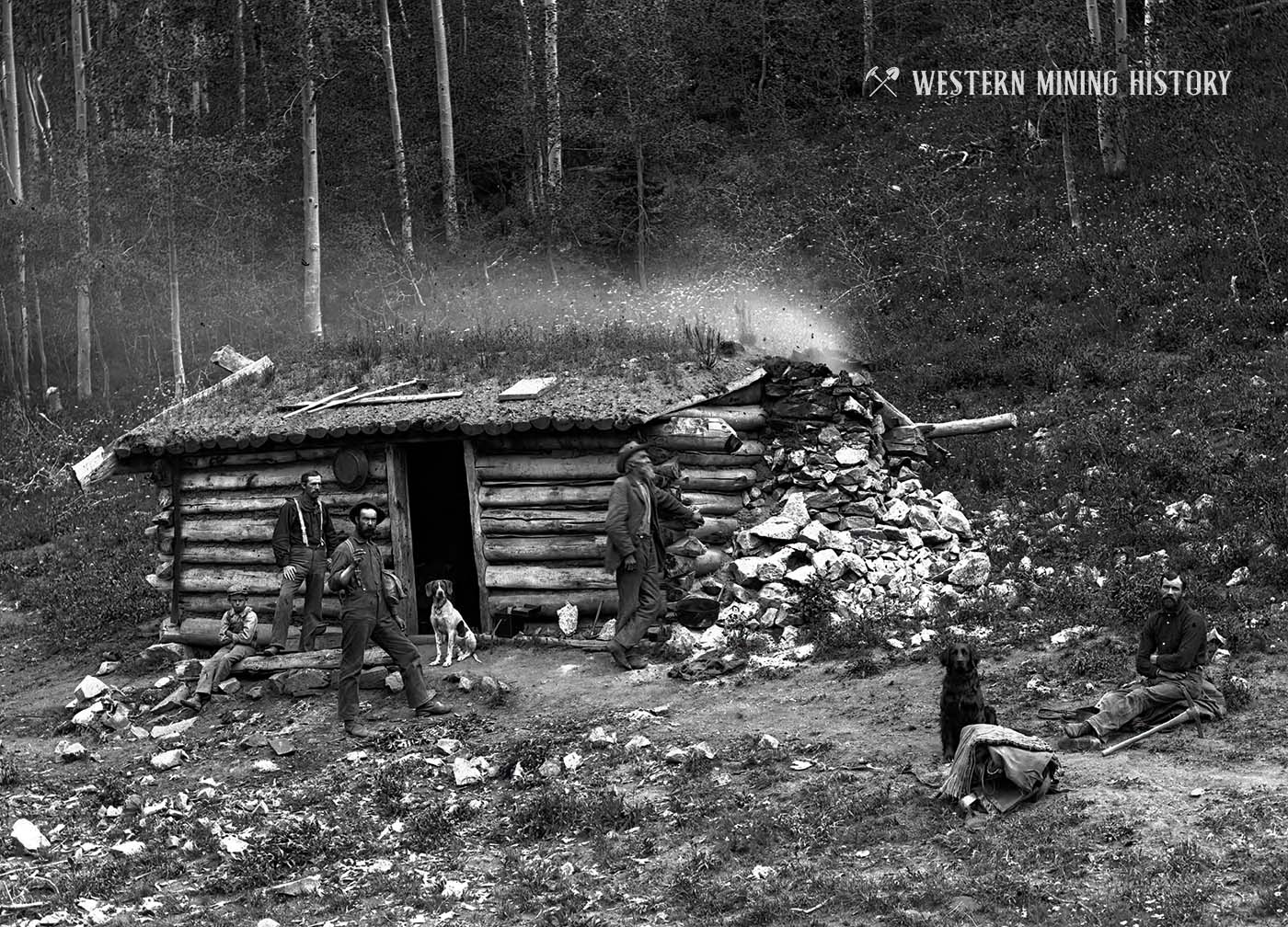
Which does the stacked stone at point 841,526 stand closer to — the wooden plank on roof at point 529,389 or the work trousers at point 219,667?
the wooden plank on roof at point 529,389

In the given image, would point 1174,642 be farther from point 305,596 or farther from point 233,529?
point 233,529

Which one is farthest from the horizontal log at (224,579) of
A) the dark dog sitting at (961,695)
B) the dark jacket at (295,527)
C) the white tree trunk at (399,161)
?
the white tree trunk at (399,161)

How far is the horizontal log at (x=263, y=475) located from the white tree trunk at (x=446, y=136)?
1591cm

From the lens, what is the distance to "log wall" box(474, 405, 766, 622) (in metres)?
14.2

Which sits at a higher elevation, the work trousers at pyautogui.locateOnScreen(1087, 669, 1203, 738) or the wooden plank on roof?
the wooden plank on roof

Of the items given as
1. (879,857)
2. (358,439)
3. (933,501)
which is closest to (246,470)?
(358,439)

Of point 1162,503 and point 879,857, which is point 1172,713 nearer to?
point 879,857

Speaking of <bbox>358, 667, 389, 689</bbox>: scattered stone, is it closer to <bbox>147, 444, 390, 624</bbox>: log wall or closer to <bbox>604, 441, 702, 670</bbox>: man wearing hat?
<bbox>147, 444, 390, 624</bbox>: log wall

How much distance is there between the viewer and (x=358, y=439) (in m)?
14.5

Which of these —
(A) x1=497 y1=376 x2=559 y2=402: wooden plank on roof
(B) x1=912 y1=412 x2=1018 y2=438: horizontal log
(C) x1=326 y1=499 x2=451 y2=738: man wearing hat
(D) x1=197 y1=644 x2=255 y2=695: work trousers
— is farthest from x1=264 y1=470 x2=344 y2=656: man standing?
(B) x1=912 y1=412 x2=1018 y2=438: horizontal log

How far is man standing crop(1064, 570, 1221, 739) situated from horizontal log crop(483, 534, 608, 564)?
18.8ft

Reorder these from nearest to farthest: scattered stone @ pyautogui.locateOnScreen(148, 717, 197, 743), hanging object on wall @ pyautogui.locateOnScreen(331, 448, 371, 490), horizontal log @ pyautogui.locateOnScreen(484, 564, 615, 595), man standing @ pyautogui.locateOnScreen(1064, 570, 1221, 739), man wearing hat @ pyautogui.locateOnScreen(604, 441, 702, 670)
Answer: man standing @ pyautogui.locateOnScreen(1064, 570, 1221, 739)
scattered stone @ pyautogui.locateOnScreen(148, 717, 197, 743)
man wearing hat @ pyautogui.locateOnScreen(604, 441, 702, 670)
horizontal log @ pyautogui.locateOnScreen(484, 564, 615, 595)
hanging object on wall @ pyautogui.locateOnScreen(331, 448, 371, 490)

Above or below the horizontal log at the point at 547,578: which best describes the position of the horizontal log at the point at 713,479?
above

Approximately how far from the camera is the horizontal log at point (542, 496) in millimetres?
14203
